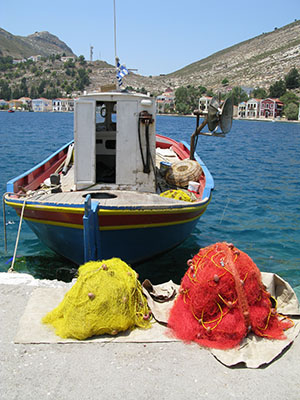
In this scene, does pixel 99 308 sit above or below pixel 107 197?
below

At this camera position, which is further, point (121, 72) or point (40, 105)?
point (40, 105)

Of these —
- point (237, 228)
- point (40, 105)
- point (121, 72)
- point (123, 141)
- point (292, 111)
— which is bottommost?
point (237, 228)

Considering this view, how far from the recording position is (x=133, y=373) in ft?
12.9

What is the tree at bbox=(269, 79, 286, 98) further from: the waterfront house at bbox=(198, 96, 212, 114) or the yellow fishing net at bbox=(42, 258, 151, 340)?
the yellow fishing net at bbox=(42, 258, 151, 340)

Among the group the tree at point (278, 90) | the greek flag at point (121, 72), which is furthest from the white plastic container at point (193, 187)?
the tree at point (278, 90)

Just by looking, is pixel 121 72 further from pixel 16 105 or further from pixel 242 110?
pixel 16 105

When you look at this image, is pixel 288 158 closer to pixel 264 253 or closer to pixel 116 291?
pixel 264 253

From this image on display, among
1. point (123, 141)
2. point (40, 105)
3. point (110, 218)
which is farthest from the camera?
point (40, 105)

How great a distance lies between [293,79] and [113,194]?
182154mm

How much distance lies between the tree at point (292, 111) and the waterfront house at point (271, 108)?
702 centimetres

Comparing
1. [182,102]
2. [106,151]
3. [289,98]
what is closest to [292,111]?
[289,98]

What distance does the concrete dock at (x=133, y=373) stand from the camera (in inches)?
145

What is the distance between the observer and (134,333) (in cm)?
463

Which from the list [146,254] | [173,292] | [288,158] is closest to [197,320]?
[173,292]
